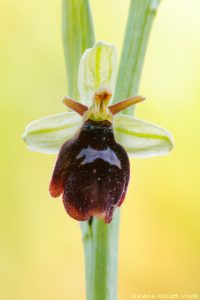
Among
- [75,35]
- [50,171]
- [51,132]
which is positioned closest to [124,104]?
[51,132]

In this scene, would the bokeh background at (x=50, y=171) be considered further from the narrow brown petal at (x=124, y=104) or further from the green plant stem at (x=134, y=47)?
the narrow brown petal at (x=124, y=104)

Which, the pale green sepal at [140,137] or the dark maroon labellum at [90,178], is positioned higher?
the pale green sepal at [140,137]

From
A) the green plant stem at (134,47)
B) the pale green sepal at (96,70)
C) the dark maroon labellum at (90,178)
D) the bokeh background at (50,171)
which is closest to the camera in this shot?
the dark maroon labellum at (90,178)

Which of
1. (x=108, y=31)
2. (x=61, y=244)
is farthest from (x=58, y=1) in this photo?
(x=61, y=244)

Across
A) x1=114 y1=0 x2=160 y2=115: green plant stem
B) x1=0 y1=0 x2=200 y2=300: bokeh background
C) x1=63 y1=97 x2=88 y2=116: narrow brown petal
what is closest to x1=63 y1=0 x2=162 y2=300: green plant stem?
x1=114 y1=0 x2=160 y2=115: green plant stem

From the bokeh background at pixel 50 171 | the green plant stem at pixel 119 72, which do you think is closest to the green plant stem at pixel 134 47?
the green plant stem at pixel 119 72

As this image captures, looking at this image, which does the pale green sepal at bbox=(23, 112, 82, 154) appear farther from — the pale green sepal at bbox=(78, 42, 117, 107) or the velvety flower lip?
the pale green sepal at bbox=(78, 42, 117, 107)

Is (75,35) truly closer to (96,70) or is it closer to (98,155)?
(96,70)

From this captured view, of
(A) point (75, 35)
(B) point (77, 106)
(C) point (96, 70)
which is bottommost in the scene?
(B) point (77, 106)
